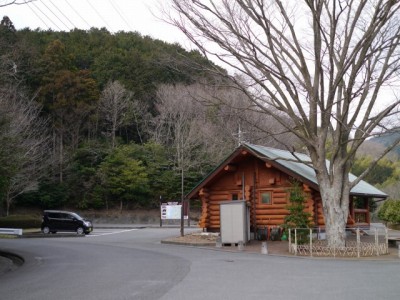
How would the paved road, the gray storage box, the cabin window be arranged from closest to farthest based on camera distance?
the paved road → the gray storage box → the cabin window

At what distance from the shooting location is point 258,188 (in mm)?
25484

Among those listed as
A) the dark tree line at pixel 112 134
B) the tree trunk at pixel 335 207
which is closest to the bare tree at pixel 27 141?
the dark tree line at pixel 112 134

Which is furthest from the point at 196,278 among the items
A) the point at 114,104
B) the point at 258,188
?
the point at 114,104

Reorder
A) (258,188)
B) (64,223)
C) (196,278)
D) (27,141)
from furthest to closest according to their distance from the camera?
1. (27,141)
2. (64,223)
3. (258,188)
4. (196,278)

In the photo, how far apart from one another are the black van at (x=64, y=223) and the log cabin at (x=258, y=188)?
10.4m

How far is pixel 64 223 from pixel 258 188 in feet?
51.9

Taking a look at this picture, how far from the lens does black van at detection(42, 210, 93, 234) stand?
33.6 meters

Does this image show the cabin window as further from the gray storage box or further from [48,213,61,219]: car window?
[48,213,61,219]: car window

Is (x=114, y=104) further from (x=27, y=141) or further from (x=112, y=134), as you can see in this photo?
(x=27, y=141)

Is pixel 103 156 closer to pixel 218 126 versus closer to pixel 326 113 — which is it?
pixel 218 126

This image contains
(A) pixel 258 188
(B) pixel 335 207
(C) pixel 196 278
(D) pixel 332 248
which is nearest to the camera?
(C) pixel 196 278

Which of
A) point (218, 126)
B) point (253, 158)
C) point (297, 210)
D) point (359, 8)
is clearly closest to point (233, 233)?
point (297, 210)

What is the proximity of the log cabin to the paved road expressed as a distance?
252 inches

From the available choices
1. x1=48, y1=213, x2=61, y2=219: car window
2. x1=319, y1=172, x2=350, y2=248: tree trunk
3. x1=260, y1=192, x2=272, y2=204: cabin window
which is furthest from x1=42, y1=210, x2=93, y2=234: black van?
x1=319, y1=172, x2=350, y2=248: tree trunk
